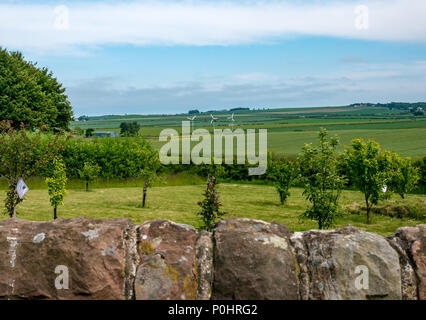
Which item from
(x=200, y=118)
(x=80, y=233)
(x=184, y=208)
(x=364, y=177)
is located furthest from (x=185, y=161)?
(x=200, y=118)

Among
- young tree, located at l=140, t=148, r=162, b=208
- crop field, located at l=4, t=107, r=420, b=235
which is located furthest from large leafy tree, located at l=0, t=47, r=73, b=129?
young tree, located at l=140, t=148, r=162, b=208

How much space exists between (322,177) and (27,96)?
45014mm

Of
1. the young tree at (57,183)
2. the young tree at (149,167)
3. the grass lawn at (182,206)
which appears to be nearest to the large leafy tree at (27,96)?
the grass lawn at (182,206)

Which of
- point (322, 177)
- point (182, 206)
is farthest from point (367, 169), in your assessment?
point (182, 206)

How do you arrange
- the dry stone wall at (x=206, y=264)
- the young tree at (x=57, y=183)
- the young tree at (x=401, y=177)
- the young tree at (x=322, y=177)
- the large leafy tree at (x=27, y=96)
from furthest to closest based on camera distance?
the large leafy tree at (x=27, y=96) → the young tree at (x=401, y=177) → the young tree at (x=57, y=183) → the young tree at (x=322, y=177) → the dry stone wall at (x=206, y=264)

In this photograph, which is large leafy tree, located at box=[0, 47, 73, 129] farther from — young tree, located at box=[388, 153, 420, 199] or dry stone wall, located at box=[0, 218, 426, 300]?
dry stone wall, located at box=[0, 218, 426, 300]

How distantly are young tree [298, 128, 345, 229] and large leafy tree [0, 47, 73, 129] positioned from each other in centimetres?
3816

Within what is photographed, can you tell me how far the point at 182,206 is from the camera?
27141 millimetres

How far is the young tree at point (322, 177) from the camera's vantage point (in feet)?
53.4

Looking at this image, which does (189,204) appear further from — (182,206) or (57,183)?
(57,183)

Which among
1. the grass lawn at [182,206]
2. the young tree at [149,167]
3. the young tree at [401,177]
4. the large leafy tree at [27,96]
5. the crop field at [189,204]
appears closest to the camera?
the grass lawn at [182,206]

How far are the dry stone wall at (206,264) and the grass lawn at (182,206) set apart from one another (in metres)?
15.3

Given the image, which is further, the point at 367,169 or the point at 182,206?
the point at 182,206

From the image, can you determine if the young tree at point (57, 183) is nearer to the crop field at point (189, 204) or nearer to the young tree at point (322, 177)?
the crop field at point (189, 204)
